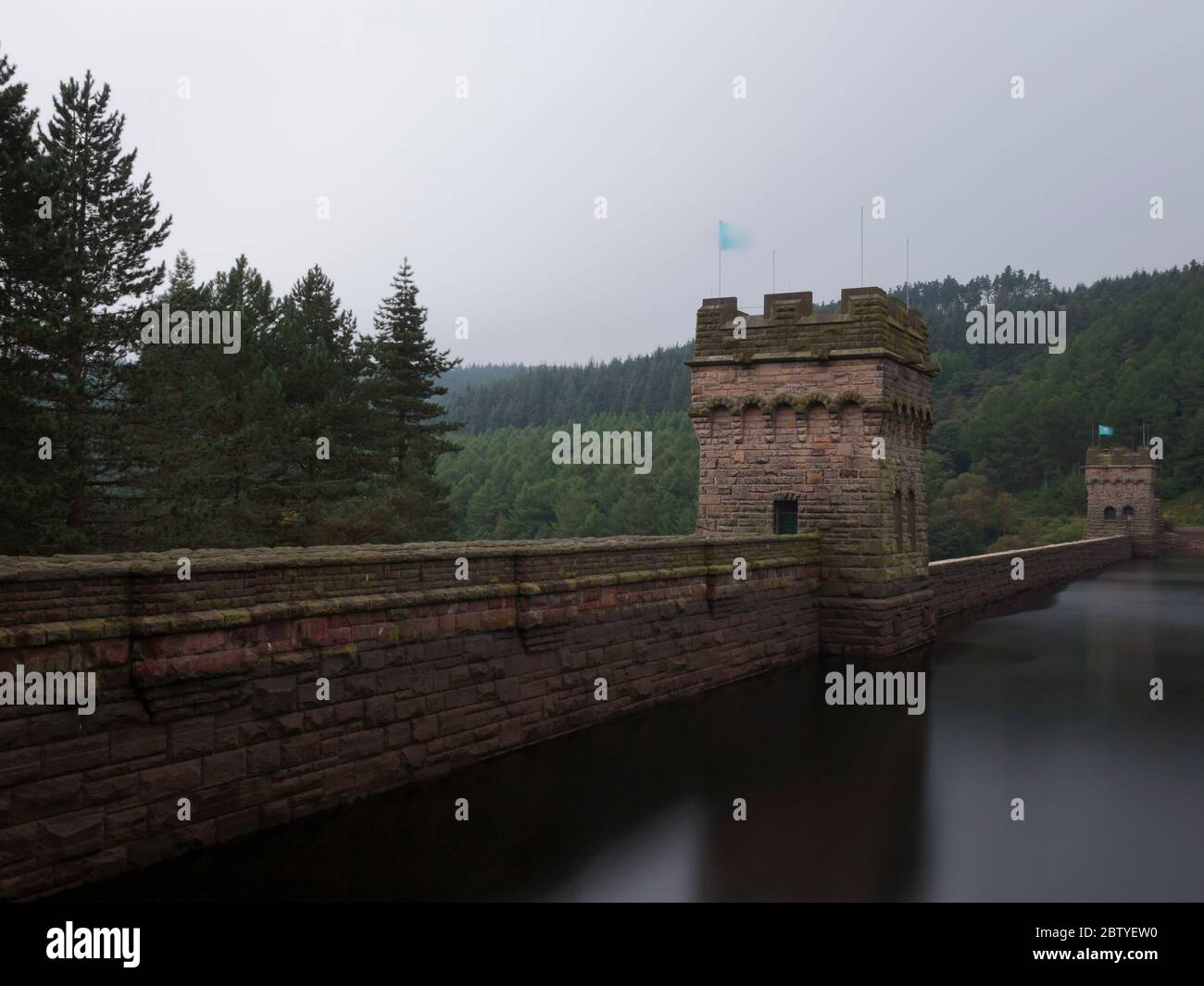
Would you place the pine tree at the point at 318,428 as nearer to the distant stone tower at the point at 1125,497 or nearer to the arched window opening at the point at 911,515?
the arched window opening at the point at 911,515

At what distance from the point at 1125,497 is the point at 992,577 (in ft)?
134

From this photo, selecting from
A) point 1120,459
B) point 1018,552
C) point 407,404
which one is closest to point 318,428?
point 407,404

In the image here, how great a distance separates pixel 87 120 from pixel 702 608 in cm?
1800

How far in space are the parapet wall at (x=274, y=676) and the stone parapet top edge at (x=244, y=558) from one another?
1.0 inches

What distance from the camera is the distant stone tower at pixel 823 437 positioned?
20.2 metres

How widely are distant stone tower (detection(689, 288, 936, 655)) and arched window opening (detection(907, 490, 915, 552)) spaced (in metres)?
0.55

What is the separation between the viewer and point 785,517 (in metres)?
21.1

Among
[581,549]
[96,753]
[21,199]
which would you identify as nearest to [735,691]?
[581,549]

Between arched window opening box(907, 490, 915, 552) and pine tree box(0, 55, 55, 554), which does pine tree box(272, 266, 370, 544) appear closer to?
pine tree box(0, 55, 55, 554)

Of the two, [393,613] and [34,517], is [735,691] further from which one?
[34,517]

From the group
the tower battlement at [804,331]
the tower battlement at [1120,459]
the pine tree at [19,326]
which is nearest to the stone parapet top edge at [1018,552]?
the tower battlement at [1120,459]

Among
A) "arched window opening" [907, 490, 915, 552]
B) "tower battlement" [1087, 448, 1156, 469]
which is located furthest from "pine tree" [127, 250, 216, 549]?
"tower battlement" [1087, 448, 1156, 469]

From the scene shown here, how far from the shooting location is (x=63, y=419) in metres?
20.4

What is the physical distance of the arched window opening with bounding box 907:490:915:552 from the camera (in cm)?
2223
